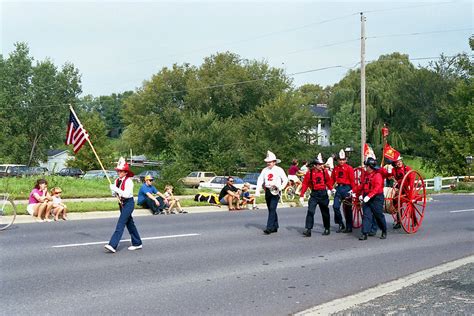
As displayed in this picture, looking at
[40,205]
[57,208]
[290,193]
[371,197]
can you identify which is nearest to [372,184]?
[371,197]

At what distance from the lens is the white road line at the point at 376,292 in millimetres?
6845

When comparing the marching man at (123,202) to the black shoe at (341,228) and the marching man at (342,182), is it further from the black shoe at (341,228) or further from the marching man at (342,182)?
the black shoe at (341,228)

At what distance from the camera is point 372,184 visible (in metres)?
12.9

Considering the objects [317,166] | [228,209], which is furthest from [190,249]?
[228,209]

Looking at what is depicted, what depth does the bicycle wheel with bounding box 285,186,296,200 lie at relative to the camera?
25288 mm

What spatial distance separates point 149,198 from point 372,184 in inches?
320

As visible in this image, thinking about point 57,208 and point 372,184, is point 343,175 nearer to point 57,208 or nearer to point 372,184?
point 372,184

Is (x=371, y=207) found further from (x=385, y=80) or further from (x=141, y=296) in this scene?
(x=385, y=80)

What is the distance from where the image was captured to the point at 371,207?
A: 12898 millimetres

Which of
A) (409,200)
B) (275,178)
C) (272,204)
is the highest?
(275,178)

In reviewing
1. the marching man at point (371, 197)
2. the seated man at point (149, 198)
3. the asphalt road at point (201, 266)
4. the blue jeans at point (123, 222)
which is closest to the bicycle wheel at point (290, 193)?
the seated man at point (149, 198)

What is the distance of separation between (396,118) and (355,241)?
2172 inches

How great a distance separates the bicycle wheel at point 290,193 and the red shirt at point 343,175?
442 inches

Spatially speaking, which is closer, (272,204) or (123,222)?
(123,222)
